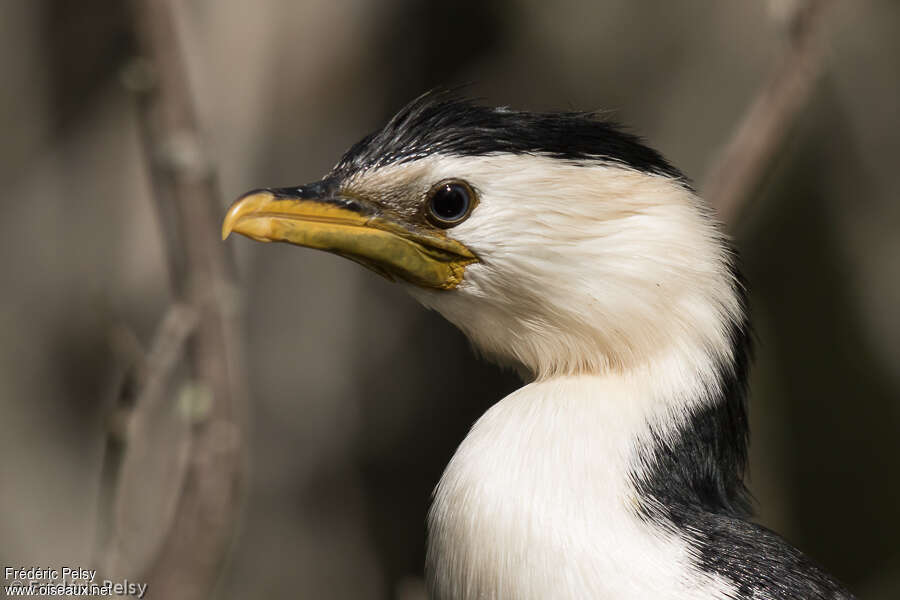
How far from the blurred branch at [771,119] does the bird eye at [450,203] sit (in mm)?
1410

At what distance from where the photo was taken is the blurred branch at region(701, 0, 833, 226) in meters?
3.08

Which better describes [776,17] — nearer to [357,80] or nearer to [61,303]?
[357,80]

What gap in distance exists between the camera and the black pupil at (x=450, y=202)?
1.83 m

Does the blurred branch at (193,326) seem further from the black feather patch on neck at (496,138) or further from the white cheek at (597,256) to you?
the white cheek at (597,256)

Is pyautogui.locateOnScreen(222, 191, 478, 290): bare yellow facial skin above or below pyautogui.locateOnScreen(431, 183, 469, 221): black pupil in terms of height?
below

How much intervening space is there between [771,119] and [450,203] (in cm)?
168

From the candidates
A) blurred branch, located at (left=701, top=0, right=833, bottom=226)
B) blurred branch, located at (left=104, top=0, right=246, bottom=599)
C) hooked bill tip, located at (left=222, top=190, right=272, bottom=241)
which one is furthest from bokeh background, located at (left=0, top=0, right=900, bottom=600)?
hooked bill tip, located at (left=222, top=190, right=272, bottom=241)

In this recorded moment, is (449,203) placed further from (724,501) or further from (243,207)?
(724,501)

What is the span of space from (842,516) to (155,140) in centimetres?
370

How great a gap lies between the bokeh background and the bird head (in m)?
2.61

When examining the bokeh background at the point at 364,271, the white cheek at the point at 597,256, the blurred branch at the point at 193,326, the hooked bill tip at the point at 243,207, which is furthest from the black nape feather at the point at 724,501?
the bokeh background at the point at 364,271

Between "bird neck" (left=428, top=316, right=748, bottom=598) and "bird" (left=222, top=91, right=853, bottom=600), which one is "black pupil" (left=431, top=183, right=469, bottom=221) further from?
"bird neck" (left=428, top=316, right=748, bottom=598)

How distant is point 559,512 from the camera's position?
1.66 meters

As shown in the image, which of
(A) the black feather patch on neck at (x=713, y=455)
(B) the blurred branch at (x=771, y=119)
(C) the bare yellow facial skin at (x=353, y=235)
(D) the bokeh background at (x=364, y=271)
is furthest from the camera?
(D) the bokeh background at (x=364, y=271)
